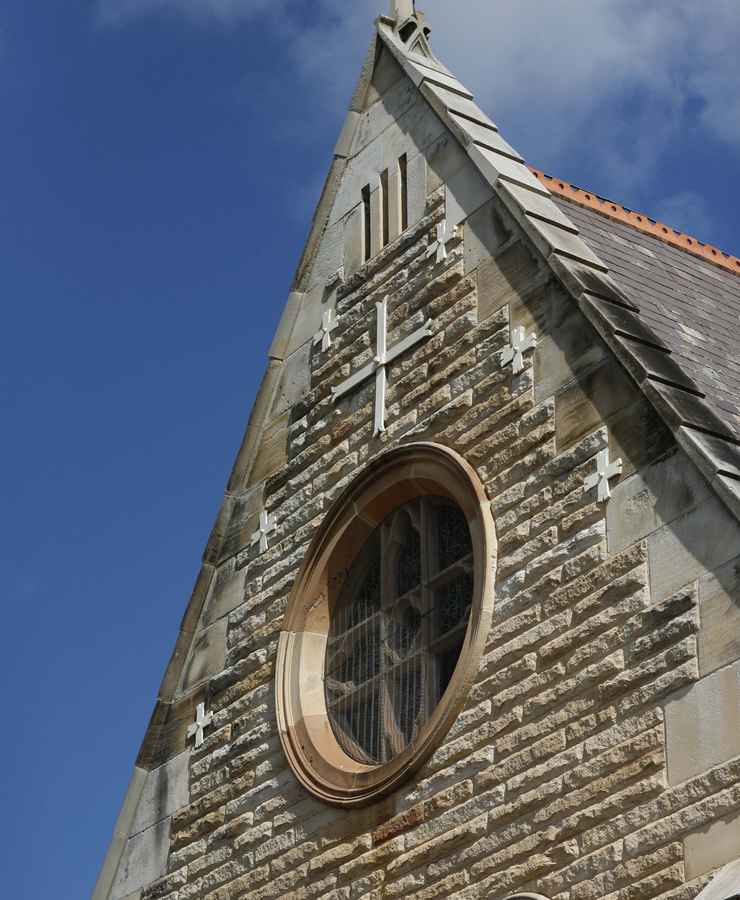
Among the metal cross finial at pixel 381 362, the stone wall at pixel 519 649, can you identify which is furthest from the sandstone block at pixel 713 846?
the metal cross finial at pixel 381 362

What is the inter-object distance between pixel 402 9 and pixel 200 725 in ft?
18.5

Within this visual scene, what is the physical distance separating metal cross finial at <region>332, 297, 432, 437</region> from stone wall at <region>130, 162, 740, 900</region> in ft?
0.33

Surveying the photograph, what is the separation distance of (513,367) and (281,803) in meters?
2.93

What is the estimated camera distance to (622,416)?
10.8m

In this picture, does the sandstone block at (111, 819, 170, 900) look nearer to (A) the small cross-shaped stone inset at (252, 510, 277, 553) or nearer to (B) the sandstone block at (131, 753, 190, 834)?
(B) the sandstone block at (131, 753, 190, 834)

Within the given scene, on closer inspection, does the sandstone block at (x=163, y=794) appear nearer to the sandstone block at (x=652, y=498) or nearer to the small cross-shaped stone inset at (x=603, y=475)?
the small cross-shaped stone inset at (x=603, y=475)

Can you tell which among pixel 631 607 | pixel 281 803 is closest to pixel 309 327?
pixel 281 803

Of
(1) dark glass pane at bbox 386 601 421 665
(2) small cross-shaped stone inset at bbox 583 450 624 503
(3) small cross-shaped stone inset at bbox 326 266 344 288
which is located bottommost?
(2) small cross-shaped stone inset at bbox 583 450 624 503

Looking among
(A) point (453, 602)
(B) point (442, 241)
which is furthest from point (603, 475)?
(B) point (442, 241)

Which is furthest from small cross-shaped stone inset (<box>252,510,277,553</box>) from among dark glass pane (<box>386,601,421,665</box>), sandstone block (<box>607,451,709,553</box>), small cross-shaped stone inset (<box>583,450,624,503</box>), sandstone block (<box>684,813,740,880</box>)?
sandstone block (<box>684,813,740,880</box>)

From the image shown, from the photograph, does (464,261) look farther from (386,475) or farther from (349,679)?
(349,679)

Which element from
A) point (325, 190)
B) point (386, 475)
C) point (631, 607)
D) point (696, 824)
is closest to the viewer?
point (696, 824)

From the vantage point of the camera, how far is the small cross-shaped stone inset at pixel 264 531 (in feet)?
44.6

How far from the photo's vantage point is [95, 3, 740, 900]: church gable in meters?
9.88
